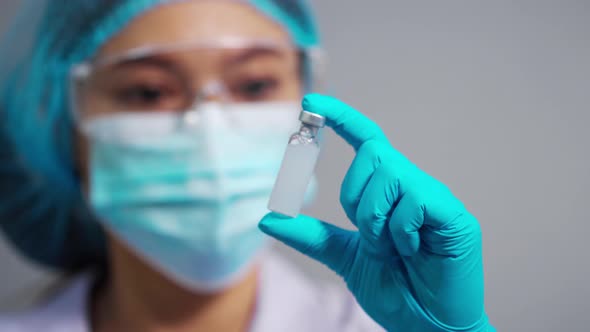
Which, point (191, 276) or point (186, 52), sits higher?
point (186, 52)

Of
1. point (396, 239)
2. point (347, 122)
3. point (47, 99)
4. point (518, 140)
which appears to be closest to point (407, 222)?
point (396, 239)

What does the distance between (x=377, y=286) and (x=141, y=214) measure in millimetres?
559

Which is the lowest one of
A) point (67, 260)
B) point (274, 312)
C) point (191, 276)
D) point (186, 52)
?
point (67, 260)

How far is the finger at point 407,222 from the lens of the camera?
51 cm

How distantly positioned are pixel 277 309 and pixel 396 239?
654 millimetres

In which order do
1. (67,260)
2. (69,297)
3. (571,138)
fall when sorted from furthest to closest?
(67,260) < (69,297) < (571,138)

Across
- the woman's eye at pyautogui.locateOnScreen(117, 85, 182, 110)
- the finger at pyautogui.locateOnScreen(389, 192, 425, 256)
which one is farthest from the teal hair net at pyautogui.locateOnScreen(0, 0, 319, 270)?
the finger at pyautogui.locateOnScreen(389, 192, 425, 256)

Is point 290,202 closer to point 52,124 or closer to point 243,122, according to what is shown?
point 243,122

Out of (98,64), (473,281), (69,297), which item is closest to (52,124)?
(98,64)

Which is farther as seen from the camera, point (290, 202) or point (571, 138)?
point (571, 138)

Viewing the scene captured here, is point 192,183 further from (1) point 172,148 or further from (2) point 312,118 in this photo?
(2) point 312,118

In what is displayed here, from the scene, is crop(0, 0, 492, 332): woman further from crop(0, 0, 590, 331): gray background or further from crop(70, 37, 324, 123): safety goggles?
crop(0, 0, 590, 331): gray background

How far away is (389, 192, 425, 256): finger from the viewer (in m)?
0.51

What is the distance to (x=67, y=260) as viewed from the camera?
140cm
